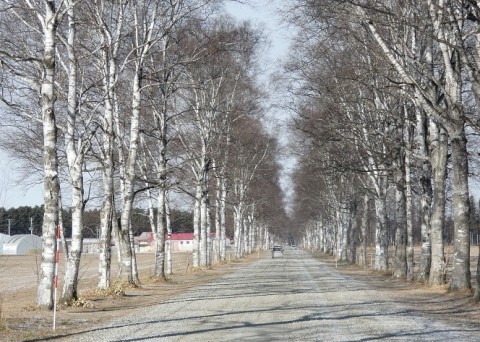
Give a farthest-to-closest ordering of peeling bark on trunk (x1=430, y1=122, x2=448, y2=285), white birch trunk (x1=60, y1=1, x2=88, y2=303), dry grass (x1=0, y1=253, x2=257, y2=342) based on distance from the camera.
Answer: peeling bark on trunk (x1=430, y1=122, x2=448, y2=285) < white birch trunk (x1=60, y1=1, x2=88, y2=303) < dry grass (x1=0, y1=253, x2=257, y2=342)

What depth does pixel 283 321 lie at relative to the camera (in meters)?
14.0

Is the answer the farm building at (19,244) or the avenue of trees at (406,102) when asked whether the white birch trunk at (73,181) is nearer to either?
the avenue of trees at (406,102)

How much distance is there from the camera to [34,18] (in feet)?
64.4

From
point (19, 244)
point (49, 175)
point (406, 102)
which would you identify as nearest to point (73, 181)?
point (49, 175)

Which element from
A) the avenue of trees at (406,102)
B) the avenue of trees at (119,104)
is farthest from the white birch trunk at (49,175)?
the avenue of trees at (406,102)

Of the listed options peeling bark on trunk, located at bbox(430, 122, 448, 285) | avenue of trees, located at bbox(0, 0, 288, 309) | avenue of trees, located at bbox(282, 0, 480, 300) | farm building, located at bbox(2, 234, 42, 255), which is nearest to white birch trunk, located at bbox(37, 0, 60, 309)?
avenue of trees, located at bbox(0, 0, 288, 309)

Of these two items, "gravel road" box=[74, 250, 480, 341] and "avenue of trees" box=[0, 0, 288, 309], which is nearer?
"gravel road" box=[74, 250, 480, 341]

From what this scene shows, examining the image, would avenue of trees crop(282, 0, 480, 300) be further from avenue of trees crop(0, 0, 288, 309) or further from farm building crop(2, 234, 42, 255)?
farm building crop(2, 234, 42, 255)

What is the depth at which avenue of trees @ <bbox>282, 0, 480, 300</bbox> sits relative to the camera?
18359mm

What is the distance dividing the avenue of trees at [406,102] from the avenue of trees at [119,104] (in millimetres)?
3868

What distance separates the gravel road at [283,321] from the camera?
11.9 meters

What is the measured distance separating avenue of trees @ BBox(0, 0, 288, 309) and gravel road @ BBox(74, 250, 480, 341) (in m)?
3.07

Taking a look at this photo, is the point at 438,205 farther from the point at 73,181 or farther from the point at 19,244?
the point at 19,244

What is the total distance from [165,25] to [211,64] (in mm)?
10465
